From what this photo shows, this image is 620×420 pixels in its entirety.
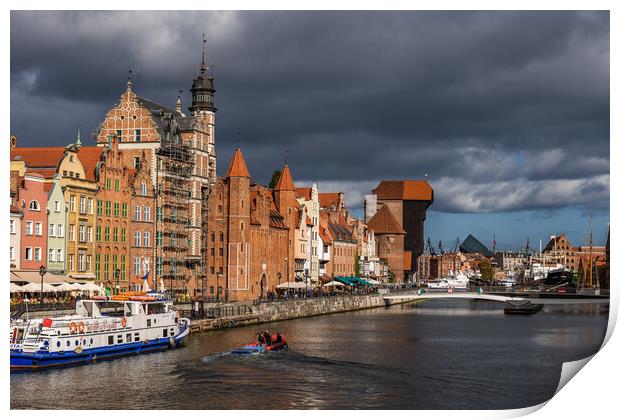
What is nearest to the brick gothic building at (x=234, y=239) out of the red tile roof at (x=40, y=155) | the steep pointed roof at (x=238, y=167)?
the steep pointed roof at (x=238, y=167)

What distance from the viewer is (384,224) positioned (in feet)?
553

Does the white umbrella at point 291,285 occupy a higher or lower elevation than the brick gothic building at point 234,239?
lower

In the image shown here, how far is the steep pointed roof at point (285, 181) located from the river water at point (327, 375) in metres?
32.7

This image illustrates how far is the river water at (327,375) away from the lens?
38031 millimetres

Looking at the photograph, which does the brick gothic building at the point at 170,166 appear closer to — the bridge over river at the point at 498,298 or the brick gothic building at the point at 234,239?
the brick gothic building at the point at 234,239

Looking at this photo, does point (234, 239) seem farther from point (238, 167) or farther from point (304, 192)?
point (304, 192)

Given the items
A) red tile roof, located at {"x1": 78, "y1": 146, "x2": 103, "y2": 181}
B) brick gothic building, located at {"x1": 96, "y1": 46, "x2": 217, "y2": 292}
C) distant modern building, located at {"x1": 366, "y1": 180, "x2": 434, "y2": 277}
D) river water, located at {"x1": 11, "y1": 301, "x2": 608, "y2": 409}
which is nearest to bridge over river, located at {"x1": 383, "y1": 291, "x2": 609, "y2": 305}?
brick gothic building, located at {"x1": 96, "y1": 46, "x2": 217, "y2": 292}

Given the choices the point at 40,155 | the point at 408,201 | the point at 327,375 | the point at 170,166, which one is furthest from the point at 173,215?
the point at 408,201

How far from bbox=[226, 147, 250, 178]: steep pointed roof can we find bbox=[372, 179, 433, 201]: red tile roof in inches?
4032

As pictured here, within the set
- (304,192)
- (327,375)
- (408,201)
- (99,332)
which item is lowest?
(327,375)

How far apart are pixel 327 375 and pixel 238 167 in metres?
44.5

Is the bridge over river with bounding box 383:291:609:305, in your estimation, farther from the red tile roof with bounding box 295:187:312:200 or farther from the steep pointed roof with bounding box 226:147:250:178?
the steep pointed roof with bounding box 226:147:250:178

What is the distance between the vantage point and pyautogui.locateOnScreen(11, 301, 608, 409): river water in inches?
1497

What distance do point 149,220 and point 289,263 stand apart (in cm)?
2819
